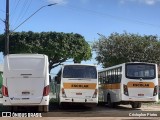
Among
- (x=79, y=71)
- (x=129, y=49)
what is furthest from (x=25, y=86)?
(x=129, y=49)

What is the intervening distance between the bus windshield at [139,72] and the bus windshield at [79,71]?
2.30 meters

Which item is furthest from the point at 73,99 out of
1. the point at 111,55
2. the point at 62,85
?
the point at 111,55

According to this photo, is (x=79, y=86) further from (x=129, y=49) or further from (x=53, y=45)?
(x=53, y=45)

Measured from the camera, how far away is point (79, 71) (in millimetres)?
25438

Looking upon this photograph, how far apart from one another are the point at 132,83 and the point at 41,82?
7308 millimetres

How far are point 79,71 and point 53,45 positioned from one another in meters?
29.5

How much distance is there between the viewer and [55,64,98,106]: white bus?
81.8 ft

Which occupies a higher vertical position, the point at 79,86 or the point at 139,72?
the point at 139,72

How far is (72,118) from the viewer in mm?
19734

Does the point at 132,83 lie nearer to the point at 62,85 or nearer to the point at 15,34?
the point at 62,85

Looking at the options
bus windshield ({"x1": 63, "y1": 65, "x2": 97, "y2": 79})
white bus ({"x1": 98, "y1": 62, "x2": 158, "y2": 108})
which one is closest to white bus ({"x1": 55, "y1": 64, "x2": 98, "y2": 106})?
bus windshield ({"x1": 63, "y1": 65, "x2": 97, "y2": 79})

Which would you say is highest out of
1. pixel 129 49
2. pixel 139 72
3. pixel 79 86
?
pixel 129 49

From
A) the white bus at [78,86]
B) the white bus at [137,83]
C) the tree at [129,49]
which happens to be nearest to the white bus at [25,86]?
the white bus at [78,86]

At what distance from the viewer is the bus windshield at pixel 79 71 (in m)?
25.3
